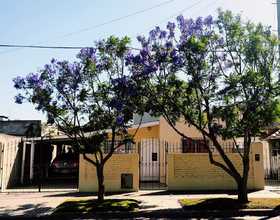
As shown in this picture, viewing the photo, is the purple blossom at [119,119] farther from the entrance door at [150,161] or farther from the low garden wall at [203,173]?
the entrance door at [150,161]

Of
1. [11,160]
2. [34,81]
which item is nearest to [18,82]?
[34,81]

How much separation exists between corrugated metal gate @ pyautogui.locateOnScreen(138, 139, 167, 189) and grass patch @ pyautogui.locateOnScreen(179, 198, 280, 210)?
264 inches

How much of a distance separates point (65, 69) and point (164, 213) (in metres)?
5.49

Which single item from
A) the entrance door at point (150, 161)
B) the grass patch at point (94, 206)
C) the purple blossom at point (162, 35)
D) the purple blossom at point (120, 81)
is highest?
the purple blossom at point (162, 35)

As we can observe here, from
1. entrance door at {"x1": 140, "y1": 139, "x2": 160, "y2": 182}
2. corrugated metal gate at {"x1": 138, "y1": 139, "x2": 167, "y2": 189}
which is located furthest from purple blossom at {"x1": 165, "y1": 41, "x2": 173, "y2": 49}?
entrance door at {"x1": 140, "y1": 139, "x2": 160, "y2": 182}

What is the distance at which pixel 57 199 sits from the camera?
607 inches

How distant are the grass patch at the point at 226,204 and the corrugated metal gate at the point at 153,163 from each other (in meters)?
6.71

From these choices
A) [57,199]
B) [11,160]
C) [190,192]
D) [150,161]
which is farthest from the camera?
[150,161]

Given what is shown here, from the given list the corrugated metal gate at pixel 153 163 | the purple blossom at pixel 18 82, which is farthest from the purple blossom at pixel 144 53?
the corrugated metal gate at pixel 153 163

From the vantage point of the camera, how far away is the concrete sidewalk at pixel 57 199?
42.7 ft

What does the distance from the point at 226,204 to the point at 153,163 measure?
9.80 metres

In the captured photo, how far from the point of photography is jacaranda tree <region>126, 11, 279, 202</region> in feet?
41.6

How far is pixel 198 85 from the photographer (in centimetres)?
1300

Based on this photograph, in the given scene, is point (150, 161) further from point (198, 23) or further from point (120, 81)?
point (198, 23)
